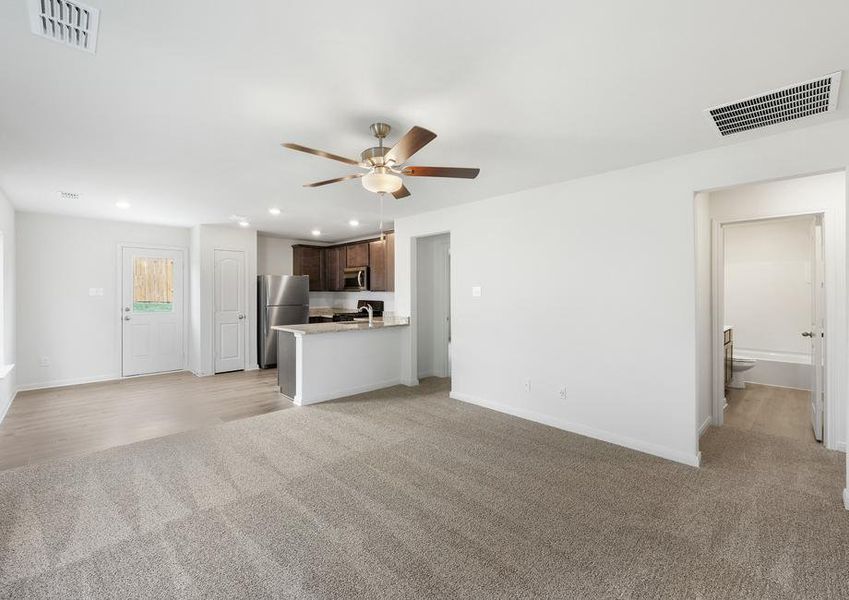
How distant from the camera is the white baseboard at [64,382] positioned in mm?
5458

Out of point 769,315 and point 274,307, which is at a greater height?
point 274,307

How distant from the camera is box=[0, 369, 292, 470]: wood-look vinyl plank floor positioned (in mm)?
3596

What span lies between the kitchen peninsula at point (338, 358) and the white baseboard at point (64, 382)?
2.92m

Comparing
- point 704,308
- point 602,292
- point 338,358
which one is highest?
point 602,292

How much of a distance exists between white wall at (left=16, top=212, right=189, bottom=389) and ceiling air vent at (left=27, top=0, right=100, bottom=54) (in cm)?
522

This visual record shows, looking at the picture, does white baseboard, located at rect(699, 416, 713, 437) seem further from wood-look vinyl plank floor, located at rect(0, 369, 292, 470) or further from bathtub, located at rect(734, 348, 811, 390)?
wood-look vinyl plank floor, located at rect(0, 369, 292, 470)

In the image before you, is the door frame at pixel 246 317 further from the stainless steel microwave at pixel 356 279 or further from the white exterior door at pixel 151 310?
the stainless steel microwave at pixel 356 279

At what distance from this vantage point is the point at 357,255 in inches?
291

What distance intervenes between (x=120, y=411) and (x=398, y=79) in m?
4.72

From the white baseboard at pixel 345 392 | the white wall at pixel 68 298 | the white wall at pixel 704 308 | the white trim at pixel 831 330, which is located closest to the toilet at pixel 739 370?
the white wall at pixel 704 308

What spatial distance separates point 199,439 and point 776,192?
5621 millimetres

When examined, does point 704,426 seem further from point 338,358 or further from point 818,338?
point 338,358

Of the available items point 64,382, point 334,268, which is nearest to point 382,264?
point 334,268

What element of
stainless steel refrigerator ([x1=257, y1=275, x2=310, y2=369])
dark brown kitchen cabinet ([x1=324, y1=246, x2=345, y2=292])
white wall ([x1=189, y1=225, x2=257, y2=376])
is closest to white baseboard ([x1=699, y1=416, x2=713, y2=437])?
dark brown kitchen cabinet ([x1=324, y1=246, x2=345, y2=292])
